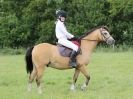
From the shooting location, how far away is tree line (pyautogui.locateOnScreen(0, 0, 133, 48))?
45281mm

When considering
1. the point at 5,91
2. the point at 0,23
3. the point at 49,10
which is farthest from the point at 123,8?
the point at 5,91

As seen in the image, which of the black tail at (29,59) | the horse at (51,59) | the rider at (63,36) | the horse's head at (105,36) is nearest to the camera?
the horse at (51,59)

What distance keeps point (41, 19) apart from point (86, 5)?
5.98 meters

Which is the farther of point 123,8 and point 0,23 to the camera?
point 0,23

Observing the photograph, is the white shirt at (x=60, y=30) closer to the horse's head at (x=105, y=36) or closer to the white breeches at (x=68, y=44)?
the white breeches at (x=68, y=44)

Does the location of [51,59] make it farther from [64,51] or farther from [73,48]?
[73,48]

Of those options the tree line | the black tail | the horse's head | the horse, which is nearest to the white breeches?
the horse

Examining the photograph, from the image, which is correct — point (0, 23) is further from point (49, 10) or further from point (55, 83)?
point (55, 83)

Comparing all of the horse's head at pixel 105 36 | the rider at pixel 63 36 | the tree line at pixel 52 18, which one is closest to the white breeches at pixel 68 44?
the rider at pixel 63 36

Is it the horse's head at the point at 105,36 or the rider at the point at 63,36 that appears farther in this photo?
the horse's head at the point at 105,36

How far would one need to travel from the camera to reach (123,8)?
149 feet

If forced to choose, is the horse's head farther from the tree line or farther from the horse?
the tree line

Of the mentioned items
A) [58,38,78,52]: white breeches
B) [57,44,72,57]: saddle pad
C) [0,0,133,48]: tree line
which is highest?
[58,38,78,52]: white breeches

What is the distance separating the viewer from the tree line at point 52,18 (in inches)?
1783
